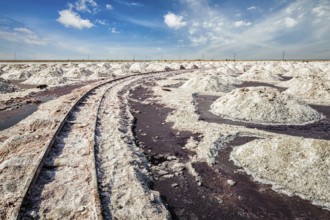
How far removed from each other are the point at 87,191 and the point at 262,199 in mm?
3999

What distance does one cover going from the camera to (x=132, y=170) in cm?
681

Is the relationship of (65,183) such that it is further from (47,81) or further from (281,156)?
(47,81)

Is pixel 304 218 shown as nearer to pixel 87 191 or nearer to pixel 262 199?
pixel 262 199

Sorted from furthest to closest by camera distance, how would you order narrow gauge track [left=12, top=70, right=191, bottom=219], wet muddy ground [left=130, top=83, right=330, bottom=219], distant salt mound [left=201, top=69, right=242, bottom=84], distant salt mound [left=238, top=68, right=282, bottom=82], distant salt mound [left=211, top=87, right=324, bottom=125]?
distant salt mound [left=238, top=68, right=282, bottom=82] → distant salt mound [left=201, top=69, right=242, bottom=84] → distant salt mound [left=211, top=87, right=324, bottom=125] → wet muddy ground [left=130, top=83, right=330, bottom=219] → narrow gauge track [left=12, top=70, right=191, bottom=219]

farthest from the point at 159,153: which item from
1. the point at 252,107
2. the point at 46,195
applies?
the point at 252,107

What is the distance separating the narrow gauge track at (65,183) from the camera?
4980 millimetres

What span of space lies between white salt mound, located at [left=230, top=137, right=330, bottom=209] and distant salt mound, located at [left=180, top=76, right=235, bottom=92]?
14526mm

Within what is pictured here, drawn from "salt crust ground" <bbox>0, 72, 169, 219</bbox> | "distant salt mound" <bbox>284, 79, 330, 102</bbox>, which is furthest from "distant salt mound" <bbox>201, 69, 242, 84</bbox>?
"salt crust ground" <bbox>0, 72, 169, 219</bbox>

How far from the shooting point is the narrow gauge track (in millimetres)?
4980

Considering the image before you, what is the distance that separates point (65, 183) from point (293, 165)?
19.4ft

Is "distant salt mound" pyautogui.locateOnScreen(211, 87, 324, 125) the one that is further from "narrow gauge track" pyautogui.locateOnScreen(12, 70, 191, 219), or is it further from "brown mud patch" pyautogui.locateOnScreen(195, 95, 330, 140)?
"narrow gauge track" pyautogui.locateOnScreen(12, 70, 191, 219)

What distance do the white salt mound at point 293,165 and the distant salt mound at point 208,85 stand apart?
14.5 metres

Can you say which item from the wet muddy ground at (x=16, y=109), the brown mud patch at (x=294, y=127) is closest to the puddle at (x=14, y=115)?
the wet muddy ground at (x=16, y=109)

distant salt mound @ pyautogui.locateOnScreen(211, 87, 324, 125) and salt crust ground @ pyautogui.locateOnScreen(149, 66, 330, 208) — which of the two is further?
distant salt mound @ pyautogui.locateOnScreen(211, 87, 324, 125)
